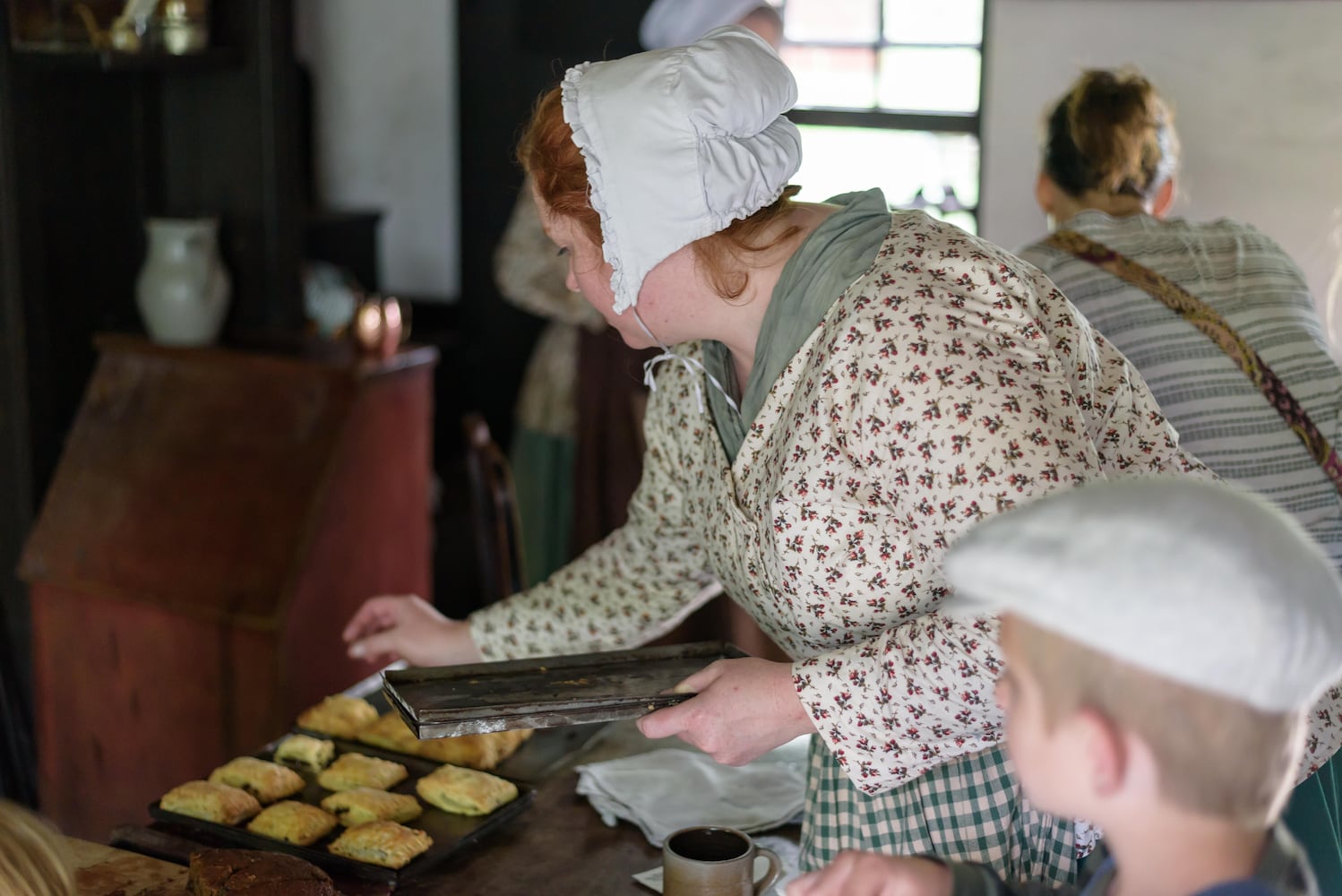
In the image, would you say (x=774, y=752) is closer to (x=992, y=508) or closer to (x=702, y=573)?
(x=702, y=573)

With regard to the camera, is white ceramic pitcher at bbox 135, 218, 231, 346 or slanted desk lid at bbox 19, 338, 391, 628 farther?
white ceramic pitcher at bbox 135, 218, 231, 346

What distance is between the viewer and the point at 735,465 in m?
1.54

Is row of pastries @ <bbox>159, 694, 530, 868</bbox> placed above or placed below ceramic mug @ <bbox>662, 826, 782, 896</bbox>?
below

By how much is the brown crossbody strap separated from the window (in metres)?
1.90

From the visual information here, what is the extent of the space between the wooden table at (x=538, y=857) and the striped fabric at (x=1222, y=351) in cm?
89

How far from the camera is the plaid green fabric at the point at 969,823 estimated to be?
1.40 meters

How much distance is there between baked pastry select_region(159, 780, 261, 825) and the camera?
1.55m

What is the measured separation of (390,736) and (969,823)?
0.79m

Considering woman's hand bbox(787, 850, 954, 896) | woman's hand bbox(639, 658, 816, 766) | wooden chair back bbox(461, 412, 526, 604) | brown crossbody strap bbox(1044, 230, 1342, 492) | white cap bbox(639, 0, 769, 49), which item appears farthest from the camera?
white cap bbox(639, 0, 769, 49)

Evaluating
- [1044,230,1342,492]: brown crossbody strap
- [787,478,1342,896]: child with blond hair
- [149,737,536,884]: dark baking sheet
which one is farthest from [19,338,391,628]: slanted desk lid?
[787,478,1342,896]: child with blond hair

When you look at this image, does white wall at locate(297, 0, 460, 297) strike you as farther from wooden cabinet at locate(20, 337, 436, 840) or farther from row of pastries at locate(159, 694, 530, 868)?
row of pastries at locate(159, 694, 530, 868)

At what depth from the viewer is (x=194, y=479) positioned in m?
2.70

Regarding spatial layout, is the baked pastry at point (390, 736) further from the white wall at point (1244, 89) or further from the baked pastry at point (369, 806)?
the white wall at point (1244, 89)

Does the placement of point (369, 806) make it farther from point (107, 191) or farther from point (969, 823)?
→ point (107, 191)
